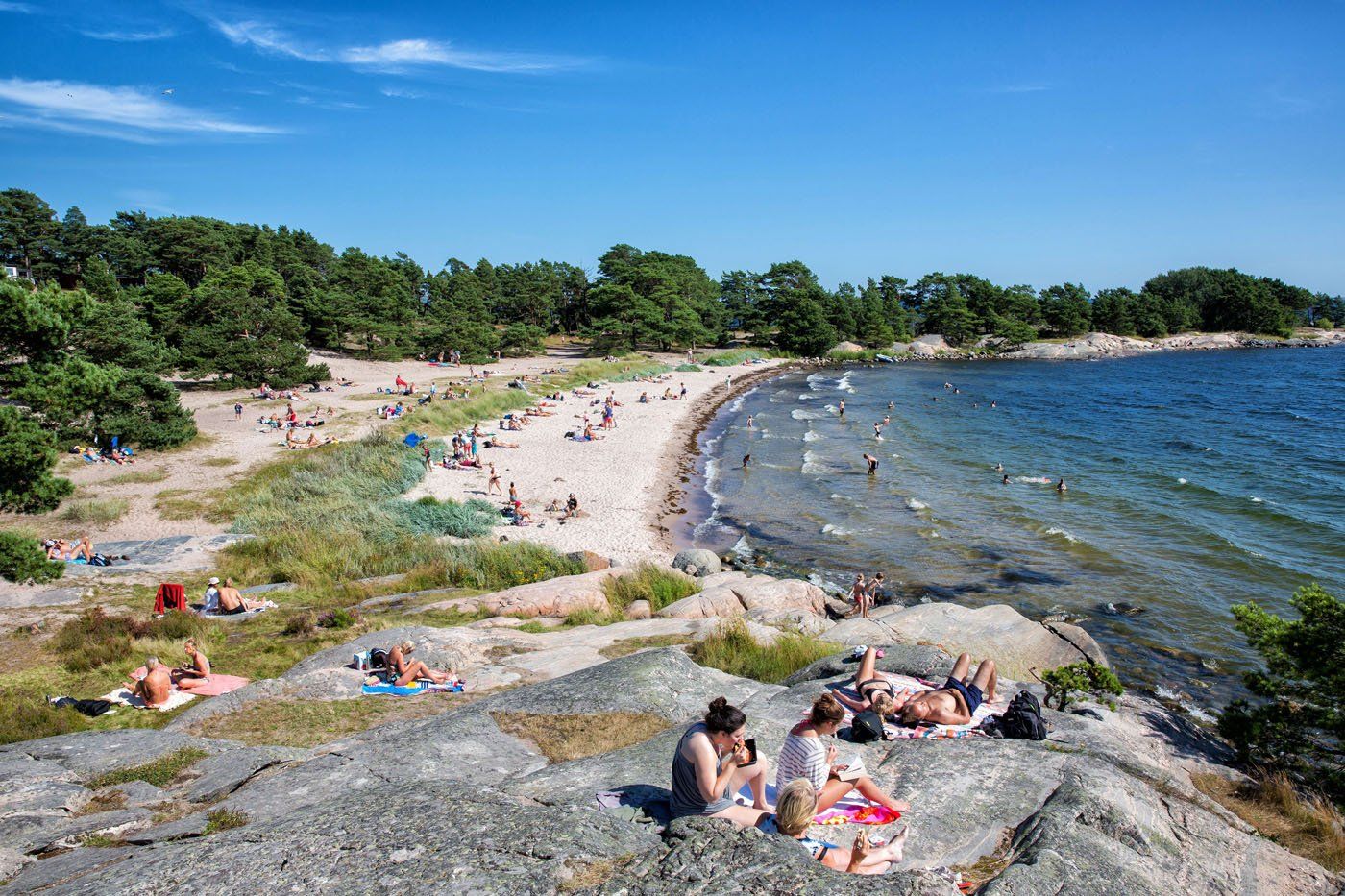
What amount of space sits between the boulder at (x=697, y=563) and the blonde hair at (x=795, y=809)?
13.3 m

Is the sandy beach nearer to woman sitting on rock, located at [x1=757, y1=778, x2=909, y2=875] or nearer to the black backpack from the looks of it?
the black backpack

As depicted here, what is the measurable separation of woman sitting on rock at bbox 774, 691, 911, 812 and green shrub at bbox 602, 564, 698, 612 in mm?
8810

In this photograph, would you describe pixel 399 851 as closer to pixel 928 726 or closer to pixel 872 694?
pixel 872 694

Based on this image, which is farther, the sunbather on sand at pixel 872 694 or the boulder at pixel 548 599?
the boulder at pixel 548 599

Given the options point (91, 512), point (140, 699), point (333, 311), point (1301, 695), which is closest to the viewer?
point (1301, 695)

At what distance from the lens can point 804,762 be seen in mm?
5836

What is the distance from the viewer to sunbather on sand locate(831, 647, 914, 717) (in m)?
8.00

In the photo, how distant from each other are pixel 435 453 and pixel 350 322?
1262 inches

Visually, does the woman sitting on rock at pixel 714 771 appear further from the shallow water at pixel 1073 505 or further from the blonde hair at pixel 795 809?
the shallow water at pixel 1073 505

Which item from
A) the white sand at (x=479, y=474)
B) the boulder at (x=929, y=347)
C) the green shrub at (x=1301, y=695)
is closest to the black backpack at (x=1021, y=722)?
the green shrub at (x=1301, y=695)

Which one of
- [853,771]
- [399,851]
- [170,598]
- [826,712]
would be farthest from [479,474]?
[399,851]

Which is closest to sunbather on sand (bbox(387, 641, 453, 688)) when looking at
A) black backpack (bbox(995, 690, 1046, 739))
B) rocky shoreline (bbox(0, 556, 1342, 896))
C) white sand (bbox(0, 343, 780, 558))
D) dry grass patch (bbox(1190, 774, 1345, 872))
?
rocky shoreline (bbox(0, 556, 1342, 896))

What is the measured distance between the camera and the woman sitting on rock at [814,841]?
5016mm

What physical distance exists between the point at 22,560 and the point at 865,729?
13222 millimetres
